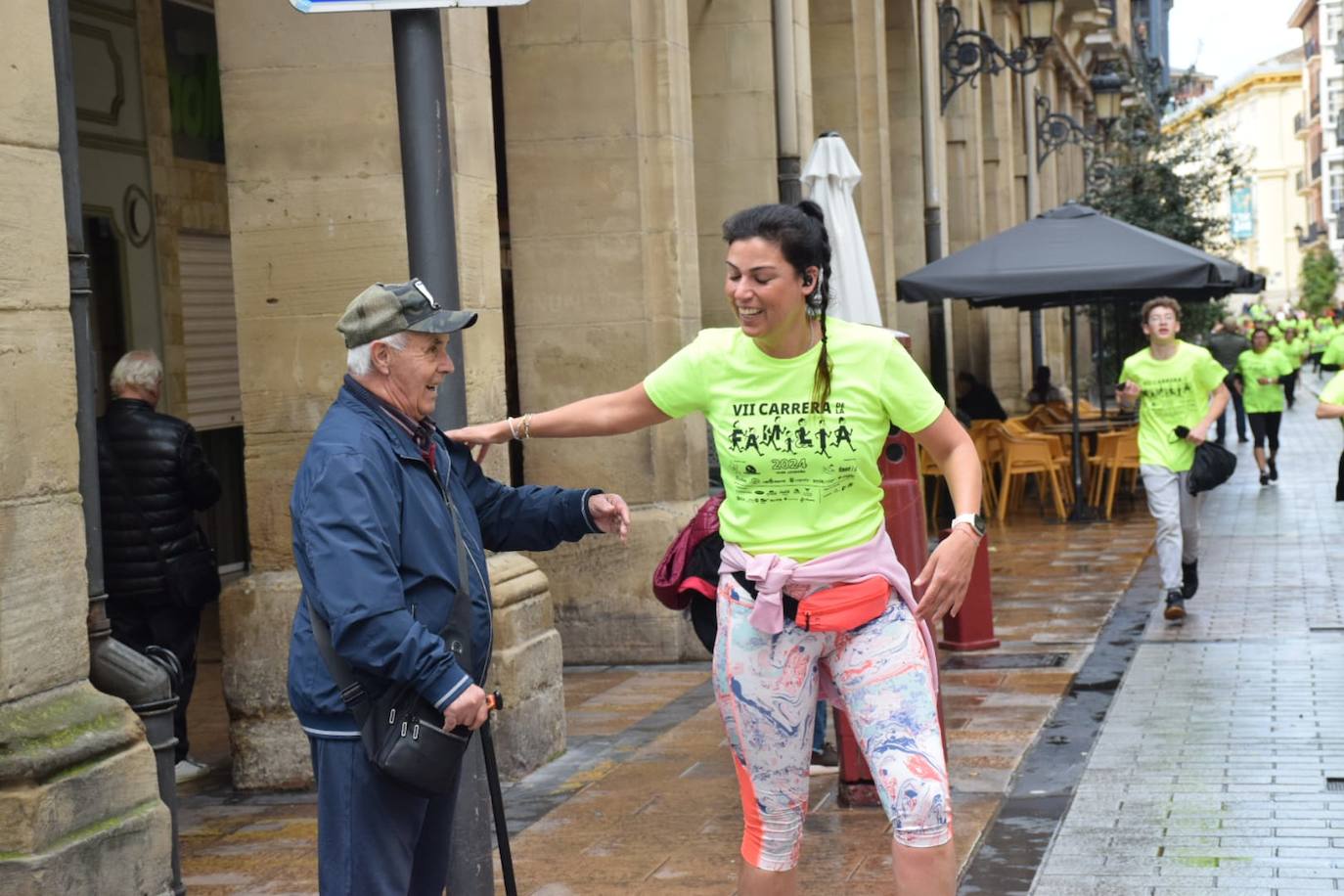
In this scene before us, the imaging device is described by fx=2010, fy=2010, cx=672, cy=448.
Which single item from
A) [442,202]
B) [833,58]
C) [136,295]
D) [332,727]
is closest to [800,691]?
[332,727]

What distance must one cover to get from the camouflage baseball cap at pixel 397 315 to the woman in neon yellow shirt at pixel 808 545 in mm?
384

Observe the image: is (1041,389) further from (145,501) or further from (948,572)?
(948,572)

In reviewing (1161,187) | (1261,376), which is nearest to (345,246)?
(1261,376)

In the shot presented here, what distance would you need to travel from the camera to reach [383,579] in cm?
387

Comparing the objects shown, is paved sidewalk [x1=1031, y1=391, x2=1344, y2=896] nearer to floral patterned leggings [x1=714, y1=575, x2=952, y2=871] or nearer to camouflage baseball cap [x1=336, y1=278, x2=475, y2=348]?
floral patterned leggings [x1=714, y1=575, x2=952, y2=871]

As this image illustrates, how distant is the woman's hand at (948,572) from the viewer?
14.2 ft

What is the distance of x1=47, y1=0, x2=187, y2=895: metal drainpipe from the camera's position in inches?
217

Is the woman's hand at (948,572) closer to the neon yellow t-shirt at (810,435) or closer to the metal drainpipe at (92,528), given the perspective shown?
the neon yellow t-shirt at (810,435)

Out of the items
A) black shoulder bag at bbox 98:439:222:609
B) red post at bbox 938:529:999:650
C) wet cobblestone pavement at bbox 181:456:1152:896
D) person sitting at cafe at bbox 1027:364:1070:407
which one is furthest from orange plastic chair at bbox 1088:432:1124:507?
black shoulder bag at bbox 98:439:222:609

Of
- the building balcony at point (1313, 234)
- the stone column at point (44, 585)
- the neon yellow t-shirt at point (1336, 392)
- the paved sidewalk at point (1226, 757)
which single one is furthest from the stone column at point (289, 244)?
the building balcony at point (1313, 234)

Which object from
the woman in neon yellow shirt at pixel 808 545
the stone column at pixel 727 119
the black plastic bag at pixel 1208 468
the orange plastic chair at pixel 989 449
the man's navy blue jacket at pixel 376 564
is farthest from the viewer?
the orange plastic chair at pixel 989 449

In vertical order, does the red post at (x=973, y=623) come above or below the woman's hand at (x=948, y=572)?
below

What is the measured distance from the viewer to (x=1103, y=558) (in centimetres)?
1495

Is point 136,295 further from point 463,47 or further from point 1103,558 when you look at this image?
point 1103,558
